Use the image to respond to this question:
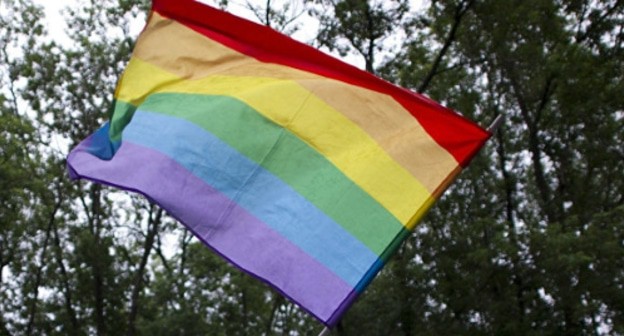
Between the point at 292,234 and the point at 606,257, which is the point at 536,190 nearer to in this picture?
the point at 606,257

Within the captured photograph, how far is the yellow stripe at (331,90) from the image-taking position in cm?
677

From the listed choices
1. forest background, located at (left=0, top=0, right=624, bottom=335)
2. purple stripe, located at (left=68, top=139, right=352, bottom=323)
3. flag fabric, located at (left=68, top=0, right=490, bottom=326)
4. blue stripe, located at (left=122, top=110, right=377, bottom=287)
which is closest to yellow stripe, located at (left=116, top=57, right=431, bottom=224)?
flag fabric, located at (left=68, top=0, right=490, bottom=326)

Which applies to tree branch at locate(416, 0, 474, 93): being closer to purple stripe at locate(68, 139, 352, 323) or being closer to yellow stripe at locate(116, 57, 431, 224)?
yellow stripe at locate(116, 57, 431, 224)

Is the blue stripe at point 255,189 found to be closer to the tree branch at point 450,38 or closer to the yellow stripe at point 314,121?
the yellow stripe at point 314,121

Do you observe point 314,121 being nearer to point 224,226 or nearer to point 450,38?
point 224,226

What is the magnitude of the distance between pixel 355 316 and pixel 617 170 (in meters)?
5.79

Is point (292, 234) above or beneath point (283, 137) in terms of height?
beneath

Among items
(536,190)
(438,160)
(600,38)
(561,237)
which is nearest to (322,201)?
(438,160)

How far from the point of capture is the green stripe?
6.44 metres

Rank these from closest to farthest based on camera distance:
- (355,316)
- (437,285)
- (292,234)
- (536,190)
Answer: (292,234)
(437,285)
(355,316)
(536,190)

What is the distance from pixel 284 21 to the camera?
66.2 ft

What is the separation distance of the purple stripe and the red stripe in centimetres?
121

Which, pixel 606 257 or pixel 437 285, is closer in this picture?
pixel 606 257

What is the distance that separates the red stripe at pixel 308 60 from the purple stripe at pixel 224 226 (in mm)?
1212
